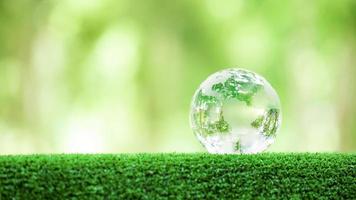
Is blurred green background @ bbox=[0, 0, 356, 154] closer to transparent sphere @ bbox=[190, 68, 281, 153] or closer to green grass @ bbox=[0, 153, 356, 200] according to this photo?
transparent sphere @ bbox=[190, 68, 281, 153]

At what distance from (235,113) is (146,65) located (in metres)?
9.81

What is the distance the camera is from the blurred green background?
14492 millimetres

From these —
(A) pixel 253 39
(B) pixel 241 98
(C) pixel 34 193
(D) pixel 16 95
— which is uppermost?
(A) pixel 253 39

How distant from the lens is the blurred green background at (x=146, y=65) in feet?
47.5

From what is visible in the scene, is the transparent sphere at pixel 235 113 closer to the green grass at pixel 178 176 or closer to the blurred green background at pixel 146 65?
the green grass at pixel 178 176

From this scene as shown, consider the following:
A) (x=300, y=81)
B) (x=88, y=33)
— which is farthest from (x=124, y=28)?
(x=300, y=81)

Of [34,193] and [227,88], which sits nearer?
[34,193]

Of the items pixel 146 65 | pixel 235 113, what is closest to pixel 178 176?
pixel 235 113

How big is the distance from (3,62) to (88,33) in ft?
5.79

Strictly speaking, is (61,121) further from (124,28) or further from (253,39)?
(253,39)

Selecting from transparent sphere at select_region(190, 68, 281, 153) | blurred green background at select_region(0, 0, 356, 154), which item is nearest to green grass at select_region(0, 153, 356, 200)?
transparent sphere at select_region(190, 68, 281, 153)

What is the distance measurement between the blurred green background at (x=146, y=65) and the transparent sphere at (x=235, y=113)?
8.77m

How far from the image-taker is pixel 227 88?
18.1 ft

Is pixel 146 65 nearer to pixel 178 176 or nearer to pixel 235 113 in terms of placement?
pixel 235 113
